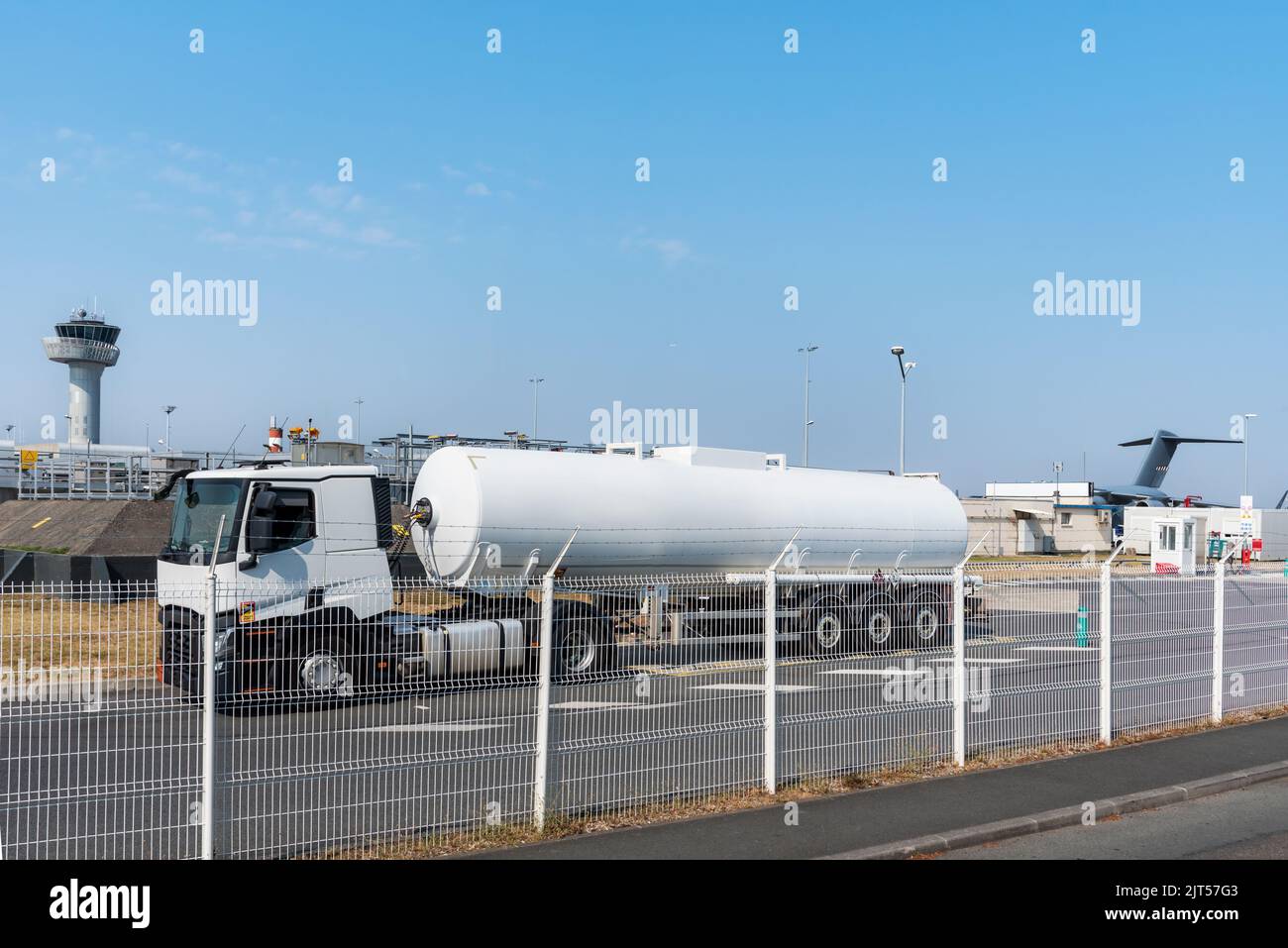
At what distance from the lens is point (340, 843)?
6844 mm

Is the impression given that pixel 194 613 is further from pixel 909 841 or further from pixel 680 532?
pixel 680 532

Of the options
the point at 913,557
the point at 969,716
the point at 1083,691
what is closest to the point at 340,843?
the point at 969,716

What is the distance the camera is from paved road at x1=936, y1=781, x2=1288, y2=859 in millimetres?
7453

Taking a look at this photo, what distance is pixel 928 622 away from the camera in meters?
10.1

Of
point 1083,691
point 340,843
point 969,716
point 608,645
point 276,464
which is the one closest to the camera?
point 340,843

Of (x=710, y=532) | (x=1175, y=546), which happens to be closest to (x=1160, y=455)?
(x=1175, y=546)

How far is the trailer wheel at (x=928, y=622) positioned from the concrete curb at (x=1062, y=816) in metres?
1.89

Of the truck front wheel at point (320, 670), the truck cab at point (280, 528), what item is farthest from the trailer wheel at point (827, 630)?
the truck cab at point (280, 528)

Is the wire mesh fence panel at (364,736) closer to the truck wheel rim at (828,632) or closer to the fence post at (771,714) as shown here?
the fence post at (771,714)

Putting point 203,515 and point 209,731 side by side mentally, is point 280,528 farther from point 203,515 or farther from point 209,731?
point 209,731

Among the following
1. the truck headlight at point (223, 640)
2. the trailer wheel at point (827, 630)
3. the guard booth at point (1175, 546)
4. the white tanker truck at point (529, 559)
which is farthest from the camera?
the guard booth at point (1175, 546)

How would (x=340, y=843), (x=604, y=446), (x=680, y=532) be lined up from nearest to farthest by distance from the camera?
(x=340, y=843) < (x=680, y=532) < (x=604, y=446)

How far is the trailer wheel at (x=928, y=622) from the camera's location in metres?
9.85
